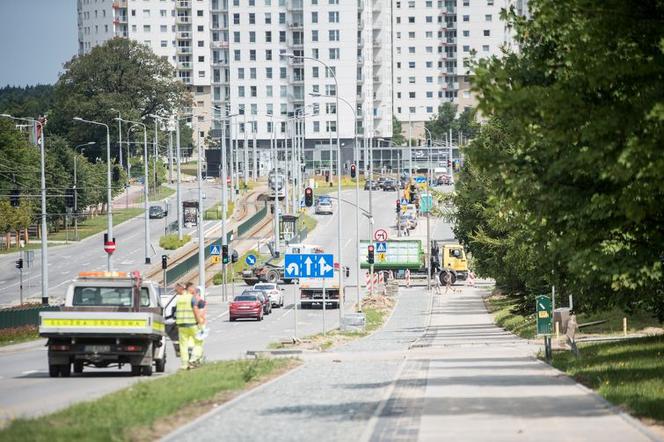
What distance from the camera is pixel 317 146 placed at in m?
197

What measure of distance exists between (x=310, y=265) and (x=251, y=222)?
77.9 meters

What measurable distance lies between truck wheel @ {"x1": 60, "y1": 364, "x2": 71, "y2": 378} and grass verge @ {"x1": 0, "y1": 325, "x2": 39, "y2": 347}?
72.6ft

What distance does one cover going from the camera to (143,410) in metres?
19.4

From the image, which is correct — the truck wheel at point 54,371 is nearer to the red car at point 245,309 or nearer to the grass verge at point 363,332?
the grass verge at point 363,332

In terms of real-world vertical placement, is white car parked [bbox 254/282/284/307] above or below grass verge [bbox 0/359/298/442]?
below

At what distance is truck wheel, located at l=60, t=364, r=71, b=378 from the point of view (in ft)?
100

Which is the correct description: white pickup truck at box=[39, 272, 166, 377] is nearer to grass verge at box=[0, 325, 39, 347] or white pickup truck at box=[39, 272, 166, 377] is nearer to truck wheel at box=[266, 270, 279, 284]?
grass verge at box=[0, 325, 39, 347]

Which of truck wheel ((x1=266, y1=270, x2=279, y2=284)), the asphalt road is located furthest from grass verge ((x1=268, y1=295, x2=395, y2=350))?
the asphalt road

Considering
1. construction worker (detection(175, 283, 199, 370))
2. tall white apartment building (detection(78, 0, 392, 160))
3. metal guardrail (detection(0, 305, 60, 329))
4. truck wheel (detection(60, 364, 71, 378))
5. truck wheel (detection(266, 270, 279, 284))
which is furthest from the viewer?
tall white apartment building (detection(78, 0, 392, 160))

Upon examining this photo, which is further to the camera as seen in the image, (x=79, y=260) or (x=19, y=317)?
(x=79, y=260)

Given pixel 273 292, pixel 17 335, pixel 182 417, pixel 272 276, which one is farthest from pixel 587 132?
pixel 272 276

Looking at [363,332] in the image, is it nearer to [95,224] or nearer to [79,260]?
[79,260]

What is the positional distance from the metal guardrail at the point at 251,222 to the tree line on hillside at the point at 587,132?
91.0 m

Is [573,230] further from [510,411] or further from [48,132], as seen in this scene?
[48,132]
